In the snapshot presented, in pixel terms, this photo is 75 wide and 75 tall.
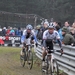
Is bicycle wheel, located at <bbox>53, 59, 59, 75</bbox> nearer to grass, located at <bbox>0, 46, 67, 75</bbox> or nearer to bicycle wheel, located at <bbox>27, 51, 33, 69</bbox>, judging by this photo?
grass, located at <bbox>0, 46, 67, 75</bbox>

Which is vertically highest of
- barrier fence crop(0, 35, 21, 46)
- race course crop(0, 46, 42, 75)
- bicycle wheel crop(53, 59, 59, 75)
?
barrier fence crop(0, 35, 21, 46)

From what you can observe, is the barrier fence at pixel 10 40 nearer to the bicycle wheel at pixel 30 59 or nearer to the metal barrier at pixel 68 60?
the bicycle wheel at pixel 30 59

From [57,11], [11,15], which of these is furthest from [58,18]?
[11,15]

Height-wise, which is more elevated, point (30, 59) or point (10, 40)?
point (10, 40)

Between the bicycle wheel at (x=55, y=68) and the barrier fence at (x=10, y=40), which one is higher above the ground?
the barrier fence at (x=10, y=40)

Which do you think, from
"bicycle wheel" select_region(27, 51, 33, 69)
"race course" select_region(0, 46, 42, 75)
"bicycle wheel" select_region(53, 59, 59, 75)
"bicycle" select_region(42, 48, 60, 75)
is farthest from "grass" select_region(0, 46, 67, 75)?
"bicycle wheel" select_region(53, 59, 59, 75)

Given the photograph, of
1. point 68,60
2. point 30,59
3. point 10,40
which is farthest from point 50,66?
point 10,40

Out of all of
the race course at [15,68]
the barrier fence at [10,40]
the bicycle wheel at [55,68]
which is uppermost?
the barrier fence at [10,40]

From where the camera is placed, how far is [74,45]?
11664 millimetres

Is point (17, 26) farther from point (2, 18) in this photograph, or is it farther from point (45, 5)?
point (45, 5)

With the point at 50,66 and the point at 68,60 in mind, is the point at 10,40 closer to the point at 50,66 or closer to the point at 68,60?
the point at 68,60

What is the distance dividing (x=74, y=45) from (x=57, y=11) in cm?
5734

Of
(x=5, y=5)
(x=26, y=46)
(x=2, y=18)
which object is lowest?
(x=26, y=46)

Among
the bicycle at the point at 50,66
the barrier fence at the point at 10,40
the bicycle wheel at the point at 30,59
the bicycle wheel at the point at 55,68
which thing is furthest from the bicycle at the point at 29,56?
the barrier fence at the point at 10,40
